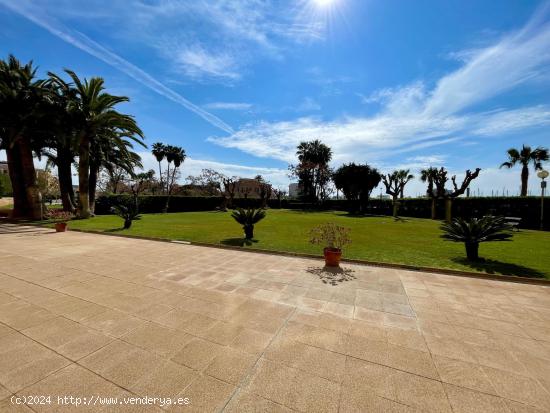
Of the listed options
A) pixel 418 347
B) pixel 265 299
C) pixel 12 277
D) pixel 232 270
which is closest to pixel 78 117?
pixel 12 277

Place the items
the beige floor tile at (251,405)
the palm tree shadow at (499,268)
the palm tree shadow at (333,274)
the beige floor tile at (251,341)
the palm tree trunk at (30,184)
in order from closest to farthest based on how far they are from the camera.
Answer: the beige floor tile at (251,405), the beige floor tile at (251,341), the palm tree shadow at (333,274), the palm tree shadow at (499,268), the palm tree trunk at (30,184)

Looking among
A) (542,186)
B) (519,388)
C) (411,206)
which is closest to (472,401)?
(519,388)

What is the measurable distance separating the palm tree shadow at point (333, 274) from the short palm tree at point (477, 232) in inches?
175

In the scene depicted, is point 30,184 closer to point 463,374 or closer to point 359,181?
point 463,374

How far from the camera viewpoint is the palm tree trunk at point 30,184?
60.4 ft

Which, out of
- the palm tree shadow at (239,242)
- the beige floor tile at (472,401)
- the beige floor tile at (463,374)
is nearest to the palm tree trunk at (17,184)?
the palm tree shadow at (239,242)

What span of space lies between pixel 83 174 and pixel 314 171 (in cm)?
3846

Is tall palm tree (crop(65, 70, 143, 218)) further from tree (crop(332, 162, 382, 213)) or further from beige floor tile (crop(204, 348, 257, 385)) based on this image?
tree (crop(332, 162, 382, 213))

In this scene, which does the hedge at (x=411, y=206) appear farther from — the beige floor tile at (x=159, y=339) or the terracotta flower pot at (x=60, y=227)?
the beige floor tile at (x=159, y=339)

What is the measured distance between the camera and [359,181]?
35531mm

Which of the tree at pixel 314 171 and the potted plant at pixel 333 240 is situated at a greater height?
the tree at pixel 314 171

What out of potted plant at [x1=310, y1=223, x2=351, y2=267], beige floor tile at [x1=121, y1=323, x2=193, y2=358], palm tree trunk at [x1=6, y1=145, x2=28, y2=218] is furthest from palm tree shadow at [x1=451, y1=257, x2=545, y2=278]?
palm tree trunk at [x1=6, y1=145, x2=28, y2=218]

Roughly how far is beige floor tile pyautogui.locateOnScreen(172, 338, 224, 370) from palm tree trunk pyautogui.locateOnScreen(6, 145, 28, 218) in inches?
949

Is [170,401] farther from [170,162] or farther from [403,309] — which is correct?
[170,162]
